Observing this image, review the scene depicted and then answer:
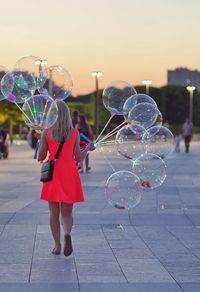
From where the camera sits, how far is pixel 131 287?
7.13 m

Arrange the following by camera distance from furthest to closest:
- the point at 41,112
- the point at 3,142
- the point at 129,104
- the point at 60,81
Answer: the point at 3,142 < the point at 129,104 < the point at 60,81 < the point at 41,112

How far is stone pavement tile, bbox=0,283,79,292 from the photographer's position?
6.96 m

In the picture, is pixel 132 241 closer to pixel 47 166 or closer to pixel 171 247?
pixel 171 247

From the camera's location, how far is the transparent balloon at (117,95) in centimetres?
1174

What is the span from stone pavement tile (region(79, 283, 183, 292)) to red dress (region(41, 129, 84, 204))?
1544 millimetres

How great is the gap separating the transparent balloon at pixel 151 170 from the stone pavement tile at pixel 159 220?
561 millimetres

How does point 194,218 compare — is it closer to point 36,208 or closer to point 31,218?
point 31,218

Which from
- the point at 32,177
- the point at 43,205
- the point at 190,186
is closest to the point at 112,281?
the point at 43,205

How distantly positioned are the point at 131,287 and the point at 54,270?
3.46 ft

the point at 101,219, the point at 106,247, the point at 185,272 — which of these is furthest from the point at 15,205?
the point at 185,272

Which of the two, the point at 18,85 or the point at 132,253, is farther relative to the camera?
the point at 18,85

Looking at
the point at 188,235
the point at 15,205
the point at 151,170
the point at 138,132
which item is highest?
the point at 138,132

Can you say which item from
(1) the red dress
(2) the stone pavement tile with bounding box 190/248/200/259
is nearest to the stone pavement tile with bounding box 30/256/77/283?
(1) the red dress

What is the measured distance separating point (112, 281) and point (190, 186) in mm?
10921
